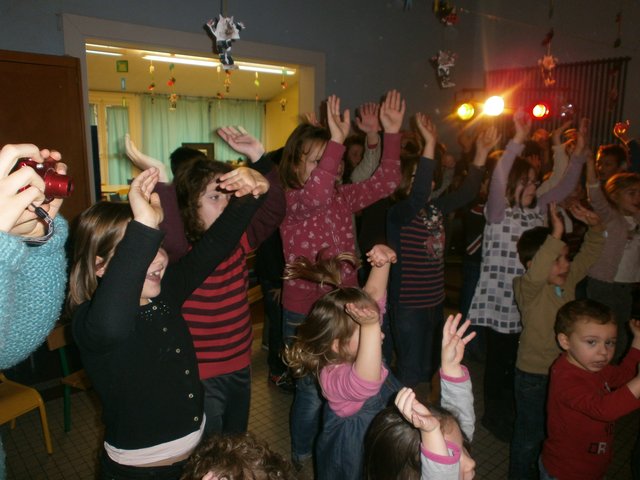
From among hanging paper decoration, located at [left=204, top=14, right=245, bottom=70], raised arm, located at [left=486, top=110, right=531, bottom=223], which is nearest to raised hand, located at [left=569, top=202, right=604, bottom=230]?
raised arm, located at [left=486, top=110, right=531, bottom=223]

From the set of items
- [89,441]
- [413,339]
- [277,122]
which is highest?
[277,122]

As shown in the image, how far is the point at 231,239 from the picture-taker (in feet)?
5.03

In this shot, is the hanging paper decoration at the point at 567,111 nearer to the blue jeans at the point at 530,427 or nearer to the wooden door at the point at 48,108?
the blue jeans at the point at 530,427

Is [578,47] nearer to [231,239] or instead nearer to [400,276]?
[400,276]

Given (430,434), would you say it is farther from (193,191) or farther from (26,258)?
(193,191)

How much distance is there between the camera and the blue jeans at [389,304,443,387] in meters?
2.54

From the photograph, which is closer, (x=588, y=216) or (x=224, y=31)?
(x=588, y=216)

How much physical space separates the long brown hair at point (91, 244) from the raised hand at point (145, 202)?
0.15 meters

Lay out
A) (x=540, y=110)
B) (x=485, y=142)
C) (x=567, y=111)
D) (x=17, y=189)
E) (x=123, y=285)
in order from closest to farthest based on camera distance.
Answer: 1. (x=17, y=189)
2. (x=123, y=285)
3. (x=485, y=142)
4. (x=567, y=111)
5. (x=540, y=110)

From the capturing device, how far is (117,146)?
31.4ft

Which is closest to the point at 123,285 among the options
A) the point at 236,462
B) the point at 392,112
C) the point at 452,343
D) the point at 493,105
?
the point at 236,462

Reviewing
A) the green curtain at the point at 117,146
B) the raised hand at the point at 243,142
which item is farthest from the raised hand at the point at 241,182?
the green curtain at the point at 117,146

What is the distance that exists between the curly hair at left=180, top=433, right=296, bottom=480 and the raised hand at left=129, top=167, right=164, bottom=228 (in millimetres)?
557

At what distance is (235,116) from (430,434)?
10252mm
